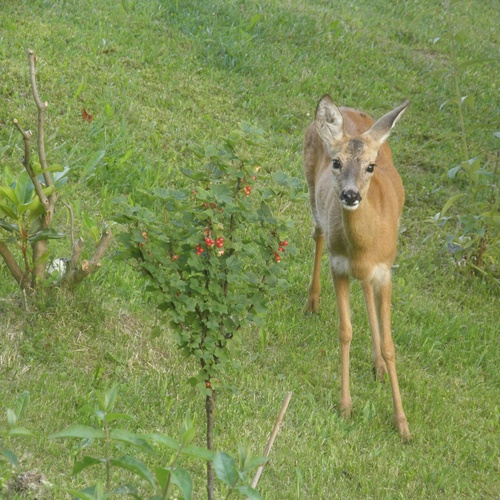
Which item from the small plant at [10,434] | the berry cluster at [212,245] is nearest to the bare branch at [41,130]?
the berry cluster at [212,245]

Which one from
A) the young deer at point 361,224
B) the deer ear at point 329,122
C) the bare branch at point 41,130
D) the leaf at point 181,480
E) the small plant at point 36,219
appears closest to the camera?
the leaf at point 181,480

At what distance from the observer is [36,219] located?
5.07m

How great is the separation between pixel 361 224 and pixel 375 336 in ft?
2.97

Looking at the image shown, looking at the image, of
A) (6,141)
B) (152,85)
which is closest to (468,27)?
(152,85)

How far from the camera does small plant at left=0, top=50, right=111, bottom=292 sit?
15.9 feet

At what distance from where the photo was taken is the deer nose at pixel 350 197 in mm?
5180

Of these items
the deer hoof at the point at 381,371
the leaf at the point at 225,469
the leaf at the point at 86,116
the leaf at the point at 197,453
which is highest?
the leaf at the point at 197,453

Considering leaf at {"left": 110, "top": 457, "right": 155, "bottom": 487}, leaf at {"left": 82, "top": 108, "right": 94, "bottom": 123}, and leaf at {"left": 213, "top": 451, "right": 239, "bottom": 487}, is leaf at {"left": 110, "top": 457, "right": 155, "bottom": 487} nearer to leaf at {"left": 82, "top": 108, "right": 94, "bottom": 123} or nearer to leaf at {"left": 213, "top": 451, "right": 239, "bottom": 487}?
leaf at {"left": 213, "top": 451, "right": 239, "bottom": 487}

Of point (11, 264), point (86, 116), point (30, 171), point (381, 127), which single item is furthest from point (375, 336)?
point (86, 116)

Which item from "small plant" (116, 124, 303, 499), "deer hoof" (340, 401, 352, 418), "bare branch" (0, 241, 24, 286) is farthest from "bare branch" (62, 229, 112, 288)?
"deer hoof" (340, 401, 352, 418)

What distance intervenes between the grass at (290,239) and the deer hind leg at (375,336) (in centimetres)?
10

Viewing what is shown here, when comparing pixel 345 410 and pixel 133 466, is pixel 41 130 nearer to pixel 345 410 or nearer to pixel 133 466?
pixel 345 410

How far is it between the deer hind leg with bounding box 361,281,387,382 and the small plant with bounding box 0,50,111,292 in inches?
71.0

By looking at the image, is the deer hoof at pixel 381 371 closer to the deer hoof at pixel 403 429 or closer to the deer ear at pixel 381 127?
the deer hoof at pixel 403 429
